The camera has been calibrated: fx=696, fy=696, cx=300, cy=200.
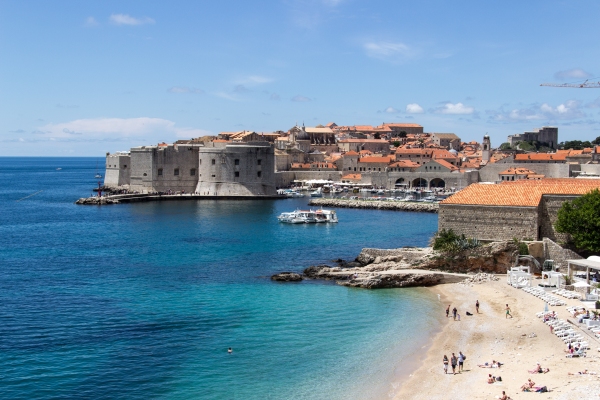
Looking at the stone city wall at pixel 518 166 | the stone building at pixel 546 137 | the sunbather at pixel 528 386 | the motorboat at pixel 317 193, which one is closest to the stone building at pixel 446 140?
the stone building at pixel 546 137

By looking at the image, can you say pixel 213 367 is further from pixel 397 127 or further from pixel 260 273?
pixel 397 127

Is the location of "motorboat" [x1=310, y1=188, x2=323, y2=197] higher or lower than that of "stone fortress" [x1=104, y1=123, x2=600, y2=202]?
lower

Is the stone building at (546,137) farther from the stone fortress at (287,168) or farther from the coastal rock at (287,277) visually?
the coastal rock at (287,277)

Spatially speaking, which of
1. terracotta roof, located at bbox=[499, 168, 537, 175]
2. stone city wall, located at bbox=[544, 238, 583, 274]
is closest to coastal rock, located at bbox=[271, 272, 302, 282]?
stone city wall, located at bbox=[544, 238, 583, 274]

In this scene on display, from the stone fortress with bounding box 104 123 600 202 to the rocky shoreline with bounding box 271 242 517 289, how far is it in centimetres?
3963

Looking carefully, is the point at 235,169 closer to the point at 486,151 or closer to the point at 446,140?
the point at 486,151

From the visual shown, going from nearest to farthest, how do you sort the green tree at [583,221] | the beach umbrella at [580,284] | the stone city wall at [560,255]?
1. the beach umbrella at [580,284]
2. the green tree at [583,221]
3. the stone city wall at [560,255]

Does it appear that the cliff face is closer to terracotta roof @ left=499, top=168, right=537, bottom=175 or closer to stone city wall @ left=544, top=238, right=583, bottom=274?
stone city wall @ left=544, top=238, right=583, bottom=274

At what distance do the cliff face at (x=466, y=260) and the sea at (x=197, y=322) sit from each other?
1.85 metres

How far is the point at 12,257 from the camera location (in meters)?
30.7

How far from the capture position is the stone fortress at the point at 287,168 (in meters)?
64.8

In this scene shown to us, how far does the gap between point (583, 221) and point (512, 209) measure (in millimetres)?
2432

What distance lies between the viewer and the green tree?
22609mm

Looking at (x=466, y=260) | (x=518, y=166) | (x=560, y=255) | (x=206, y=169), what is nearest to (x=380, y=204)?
(x=206, y=169)
